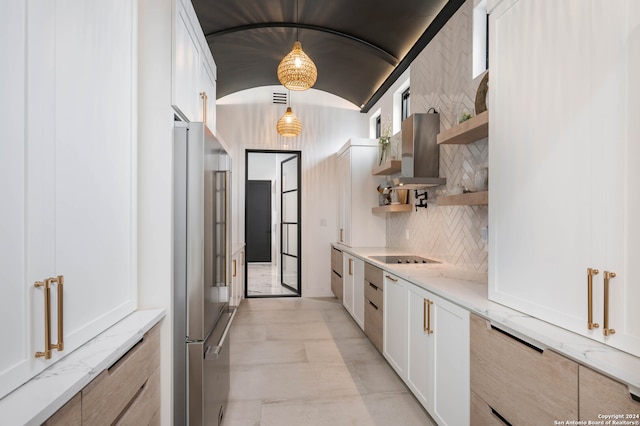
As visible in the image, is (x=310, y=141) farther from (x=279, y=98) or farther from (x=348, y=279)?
(x=348, y=279)

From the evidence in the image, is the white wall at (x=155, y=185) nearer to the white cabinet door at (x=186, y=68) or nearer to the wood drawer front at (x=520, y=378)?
the white cabinet door at (x=186, y=68)

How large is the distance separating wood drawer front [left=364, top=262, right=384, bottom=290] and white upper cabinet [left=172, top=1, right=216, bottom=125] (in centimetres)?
196

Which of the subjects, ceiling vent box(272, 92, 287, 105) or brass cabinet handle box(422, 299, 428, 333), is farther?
ceiling vent box(272, 92, 287, 105)

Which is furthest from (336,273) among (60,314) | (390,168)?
(60,314)

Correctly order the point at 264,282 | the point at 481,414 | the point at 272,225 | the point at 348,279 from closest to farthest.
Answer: the point at 481,414
the point at 348,279
the point at 264,282
the point at 272,225

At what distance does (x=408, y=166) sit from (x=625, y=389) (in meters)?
2.42

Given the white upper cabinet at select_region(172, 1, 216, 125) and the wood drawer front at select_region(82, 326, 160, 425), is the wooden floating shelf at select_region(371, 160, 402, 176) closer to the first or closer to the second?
the white upper cabinet at select_region(172, 1, 216, 125)

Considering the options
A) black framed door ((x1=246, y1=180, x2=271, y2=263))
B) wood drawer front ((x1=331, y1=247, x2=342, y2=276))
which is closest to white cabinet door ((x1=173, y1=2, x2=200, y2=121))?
wood drawer front ((x1=331, y1=247, x2=342, y2=276))

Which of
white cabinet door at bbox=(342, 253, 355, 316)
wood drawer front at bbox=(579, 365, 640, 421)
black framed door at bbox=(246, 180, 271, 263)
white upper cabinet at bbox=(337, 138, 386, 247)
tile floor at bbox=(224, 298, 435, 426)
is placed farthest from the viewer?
black framed door at bbox=(246, 180, 271, 263)

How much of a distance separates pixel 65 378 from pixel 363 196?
3979 mm

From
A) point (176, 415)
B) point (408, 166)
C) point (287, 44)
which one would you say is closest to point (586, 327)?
point (176, 415)

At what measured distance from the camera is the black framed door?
29.3 feet

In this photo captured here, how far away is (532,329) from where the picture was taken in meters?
1.19

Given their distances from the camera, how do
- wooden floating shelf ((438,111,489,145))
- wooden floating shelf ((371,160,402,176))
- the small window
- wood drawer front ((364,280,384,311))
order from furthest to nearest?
the small window < wooden floating shelf ((371,160,402,176)) < wood drawer front ((364,280,384,311)) < wooden floating shelf ((438,111,489,145))
